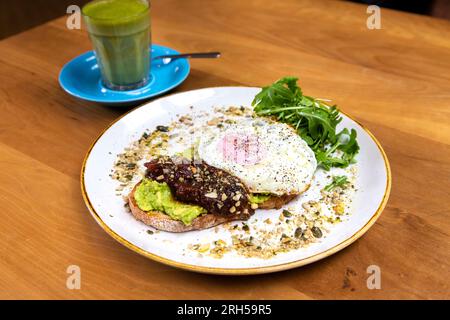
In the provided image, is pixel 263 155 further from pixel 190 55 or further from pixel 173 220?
pixel 190 55

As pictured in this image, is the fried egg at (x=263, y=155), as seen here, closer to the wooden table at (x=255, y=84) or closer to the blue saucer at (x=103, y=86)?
the wooden table at (x=255, y=84)

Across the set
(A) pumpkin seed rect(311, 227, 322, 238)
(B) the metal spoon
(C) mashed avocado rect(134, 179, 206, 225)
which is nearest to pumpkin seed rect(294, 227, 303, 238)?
(A) pumpkin seed rect(311, 227, 322, 238)
